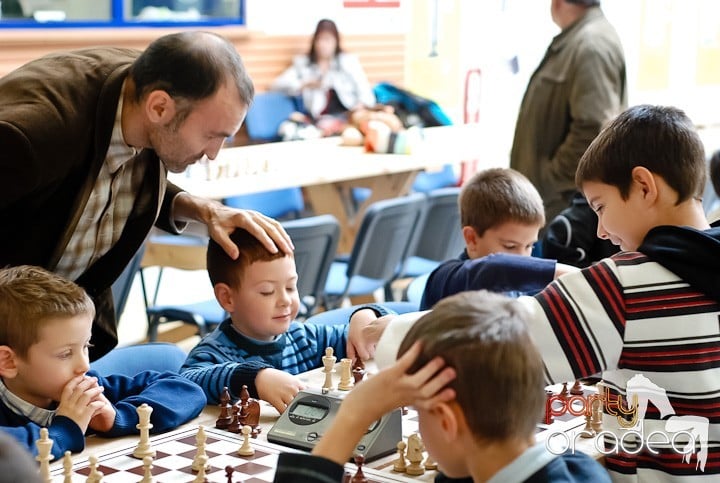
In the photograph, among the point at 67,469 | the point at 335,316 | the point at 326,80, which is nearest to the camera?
the point at 67,469

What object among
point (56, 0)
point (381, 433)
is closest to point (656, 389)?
point (381, 433)

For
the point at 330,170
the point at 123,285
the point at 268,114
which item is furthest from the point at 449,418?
the point at 268,114

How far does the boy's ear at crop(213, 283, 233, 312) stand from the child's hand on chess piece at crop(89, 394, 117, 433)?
28.3 inches

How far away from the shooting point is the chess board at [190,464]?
2.18 meters

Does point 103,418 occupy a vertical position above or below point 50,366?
below

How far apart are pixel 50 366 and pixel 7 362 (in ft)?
0.32

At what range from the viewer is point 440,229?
21.1 ft

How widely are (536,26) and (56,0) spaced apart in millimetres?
4944

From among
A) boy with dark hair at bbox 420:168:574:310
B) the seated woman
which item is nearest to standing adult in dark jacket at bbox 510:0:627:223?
boy with dark hair at bbox 420:168:574:310

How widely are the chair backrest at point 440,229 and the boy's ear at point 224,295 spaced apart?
3110mm

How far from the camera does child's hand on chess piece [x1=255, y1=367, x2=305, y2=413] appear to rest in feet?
8.63

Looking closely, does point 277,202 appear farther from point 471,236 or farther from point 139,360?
point 139,360

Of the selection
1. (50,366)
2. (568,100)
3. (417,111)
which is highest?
(568,100)

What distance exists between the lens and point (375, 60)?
10547mm
